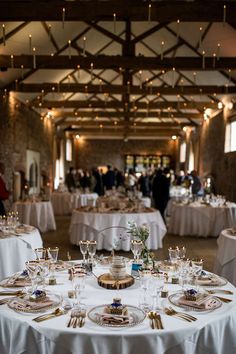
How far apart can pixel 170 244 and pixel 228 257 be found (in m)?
3.69

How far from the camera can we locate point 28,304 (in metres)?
2.17

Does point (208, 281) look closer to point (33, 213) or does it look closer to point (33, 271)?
point (33, 271)

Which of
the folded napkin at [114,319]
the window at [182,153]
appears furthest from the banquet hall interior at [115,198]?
the window at [182,153]

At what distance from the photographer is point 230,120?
1320cm

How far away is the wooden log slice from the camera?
250 cm

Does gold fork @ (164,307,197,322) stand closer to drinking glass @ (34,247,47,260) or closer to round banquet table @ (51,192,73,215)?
drinking glass @ (34,247,47,260)

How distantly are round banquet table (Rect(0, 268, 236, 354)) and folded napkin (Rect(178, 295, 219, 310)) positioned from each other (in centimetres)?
5

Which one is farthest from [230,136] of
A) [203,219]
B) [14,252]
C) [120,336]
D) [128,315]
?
[120,336]

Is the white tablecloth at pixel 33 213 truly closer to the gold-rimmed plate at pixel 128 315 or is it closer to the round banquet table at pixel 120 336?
the round banquet table at pixel 120 336

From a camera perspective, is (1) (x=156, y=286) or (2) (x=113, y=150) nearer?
(1) (x=156, y=286)

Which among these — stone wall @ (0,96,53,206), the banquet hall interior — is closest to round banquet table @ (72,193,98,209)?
the banquet hall interior

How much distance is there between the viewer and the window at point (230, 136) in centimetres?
1314

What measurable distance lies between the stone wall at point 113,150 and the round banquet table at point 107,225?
747 inches

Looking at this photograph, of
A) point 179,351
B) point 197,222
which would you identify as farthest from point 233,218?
point 179,351
